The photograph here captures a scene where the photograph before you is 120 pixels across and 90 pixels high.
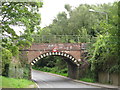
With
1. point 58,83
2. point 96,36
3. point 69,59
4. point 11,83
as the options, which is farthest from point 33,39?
point 96,36

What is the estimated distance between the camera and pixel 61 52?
30000 millimetres

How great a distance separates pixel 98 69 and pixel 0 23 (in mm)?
15043

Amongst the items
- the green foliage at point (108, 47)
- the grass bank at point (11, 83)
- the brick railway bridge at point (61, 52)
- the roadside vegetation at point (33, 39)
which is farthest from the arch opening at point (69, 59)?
the grass bank at point (11, 83)

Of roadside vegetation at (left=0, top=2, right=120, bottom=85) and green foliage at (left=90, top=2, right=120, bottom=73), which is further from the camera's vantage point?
green foliage at (left=90, top=2, right=120, bottom=73)

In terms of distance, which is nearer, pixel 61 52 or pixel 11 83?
pixel 11 83

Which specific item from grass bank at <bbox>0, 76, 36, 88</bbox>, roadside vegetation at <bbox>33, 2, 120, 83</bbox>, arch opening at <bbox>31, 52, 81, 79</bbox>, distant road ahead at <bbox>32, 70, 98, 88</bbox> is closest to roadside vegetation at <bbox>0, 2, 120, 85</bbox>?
roadside vegetation at <bbox>33, 2, 120, 83</bbox>

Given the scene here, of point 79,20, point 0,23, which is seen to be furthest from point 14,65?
point 79,20

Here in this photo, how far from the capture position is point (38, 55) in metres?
29.2

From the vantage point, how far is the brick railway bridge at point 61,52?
29.1 m

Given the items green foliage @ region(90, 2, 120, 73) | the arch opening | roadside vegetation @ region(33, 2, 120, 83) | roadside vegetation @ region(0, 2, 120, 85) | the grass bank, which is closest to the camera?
roadside vegetation @ region(0, 2, 120, 85)

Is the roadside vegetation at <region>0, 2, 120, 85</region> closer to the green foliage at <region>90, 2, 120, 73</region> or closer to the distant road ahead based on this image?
the green foliage at <region>90, 2, 120, 73</region>

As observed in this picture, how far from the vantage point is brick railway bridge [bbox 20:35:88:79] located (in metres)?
29.1

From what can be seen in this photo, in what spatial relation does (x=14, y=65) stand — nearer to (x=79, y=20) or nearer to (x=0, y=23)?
(x=0, y=23)

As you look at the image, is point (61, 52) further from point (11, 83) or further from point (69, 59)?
point (11, 83)
